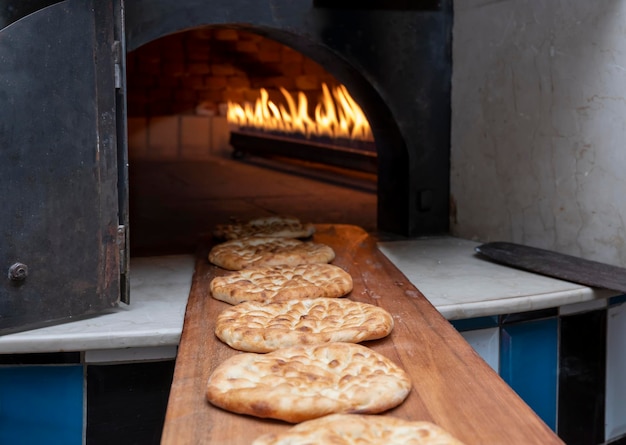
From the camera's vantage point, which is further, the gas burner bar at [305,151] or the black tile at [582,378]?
the gas burner bar at [305,151]

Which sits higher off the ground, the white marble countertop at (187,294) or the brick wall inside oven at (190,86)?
the brick wall inside oven at (190,86)

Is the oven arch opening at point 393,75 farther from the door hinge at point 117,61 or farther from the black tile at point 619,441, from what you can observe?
the black tile at point 619,441

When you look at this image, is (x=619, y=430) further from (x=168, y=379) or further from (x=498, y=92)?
(x=168, y=379)

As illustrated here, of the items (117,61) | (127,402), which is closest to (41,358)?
(127,402)

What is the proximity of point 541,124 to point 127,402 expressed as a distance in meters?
1.69

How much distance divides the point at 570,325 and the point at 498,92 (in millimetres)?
985

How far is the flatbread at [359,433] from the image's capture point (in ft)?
3.69

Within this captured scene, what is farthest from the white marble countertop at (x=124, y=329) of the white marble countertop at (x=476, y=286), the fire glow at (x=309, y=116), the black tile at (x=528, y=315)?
the fire glow at (x=309, y=116)

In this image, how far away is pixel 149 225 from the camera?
372 centimetres

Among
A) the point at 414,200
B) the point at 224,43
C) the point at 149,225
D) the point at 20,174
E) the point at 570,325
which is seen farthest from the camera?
the point at 224,43

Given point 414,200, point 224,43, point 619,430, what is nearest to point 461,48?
point 414,200

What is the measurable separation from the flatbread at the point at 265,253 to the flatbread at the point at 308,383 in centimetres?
85

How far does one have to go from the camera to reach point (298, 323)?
5.61 ft

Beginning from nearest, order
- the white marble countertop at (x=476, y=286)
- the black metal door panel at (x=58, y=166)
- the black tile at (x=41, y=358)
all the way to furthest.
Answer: the black metal door panel at (x=58, y=166) < the black tile at (x=41, y=358) < the white marble countertop at (x=476, y=286)
